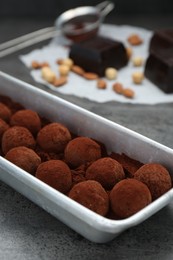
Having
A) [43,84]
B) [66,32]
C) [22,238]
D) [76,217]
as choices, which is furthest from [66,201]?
[66,32]

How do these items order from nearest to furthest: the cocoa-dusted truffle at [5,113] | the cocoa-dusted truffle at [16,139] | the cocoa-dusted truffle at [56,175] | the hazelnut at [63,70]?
the cocoa-dusted truffle at [56,175]
the cocoa-dusted truffle at [16,139]
the cocoa-dusted truffle at [5,113]
the hazelnut at [63,70]

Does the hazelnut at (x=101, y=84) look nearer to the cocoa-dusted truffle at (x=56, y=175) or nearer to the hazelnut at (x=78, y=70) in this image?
the hazelnut at (x=78, y=70)

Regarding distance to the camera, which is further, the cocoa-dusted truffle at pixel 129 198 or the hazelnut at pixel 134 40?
the hazelnut at pixel 134 40

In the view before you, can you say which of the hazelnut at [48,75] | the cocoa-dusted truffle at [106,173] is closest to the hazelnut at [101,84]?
the hazelnut at [48,75]

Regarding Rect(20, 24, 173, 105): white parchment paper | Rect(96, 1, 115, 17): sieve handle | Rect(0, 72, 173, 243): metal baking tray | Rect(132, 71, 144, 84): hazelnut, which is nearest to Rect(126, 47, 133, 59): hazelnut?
Rect(20, 24, 173, 105): white parchment paper

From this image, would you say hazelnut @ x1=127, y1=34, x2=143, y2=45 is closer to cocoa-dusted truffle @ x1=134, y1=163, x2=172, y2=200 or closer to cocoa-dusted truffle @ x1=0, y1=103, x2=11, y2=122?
cocoa-dusted truffle @ x1=0, y1=103, x2=11, y2=122

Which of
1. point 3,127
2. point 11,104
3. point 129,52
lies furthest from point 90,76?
point 3,127


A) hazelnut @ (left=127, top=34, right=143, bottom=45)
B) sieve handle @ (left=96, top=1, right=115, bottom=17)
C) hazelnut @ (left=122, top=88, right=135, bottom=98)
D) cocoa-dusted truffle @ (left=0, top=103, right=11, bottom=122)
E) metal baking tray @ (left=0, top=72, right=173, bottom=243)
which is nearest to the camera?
metal baking tray @ (left=0, top=72, right=173, bottom=243)
